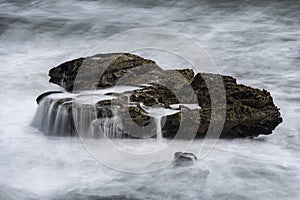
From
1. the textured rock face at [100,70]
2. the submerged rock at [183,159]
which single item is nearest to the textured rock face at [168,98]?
the textured rock face at [100,70]

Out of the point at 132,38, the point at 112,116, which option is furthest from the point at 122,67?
the point at 132,38

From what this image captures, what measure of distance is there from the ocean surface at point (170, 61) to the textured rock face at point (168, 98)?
0.23 meters

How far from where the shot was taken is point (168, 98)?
250 inches

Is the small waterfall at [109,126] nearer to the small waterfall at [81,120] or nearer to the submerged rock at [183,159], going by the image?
the small waterfall at [81,120]

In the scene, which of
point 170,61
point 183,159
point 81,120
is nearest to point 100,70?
point 81,120

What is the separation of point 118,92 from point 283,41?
4.67 meters

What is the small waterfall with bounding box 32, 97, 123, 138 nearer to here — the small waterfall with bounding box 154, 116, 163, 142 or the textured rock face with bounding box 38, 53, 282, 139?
the textured rock face with bounding box 38, 53, 282, 139

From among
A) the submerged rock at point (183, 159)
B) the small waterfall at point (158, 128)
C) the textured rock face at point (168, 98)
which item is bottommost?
the submerged rock at point (183, 159)

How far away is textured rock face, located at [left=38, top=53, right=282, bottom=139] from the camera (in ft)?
19.9

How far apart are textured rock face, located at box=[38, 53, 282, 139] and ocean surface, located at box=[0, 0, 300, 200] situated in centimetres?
23

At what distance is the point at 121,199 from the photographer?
511cm

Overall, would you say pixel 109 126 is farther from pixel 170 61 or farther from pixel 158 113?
pixel 170 61

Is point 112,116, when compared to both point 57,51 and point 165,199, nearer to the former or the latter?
point 165,199

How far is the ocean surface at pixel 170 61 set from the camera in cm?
532
